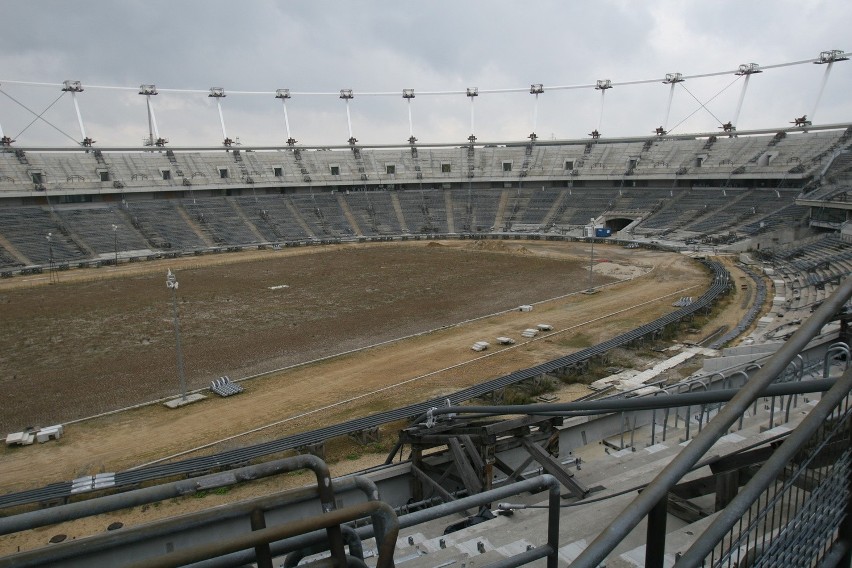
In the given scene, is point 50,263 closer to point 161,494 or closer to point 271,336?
point 271,336

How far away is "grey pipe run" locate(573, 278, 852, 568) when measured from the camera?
213cm

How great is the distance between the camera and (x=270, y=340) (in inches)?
1016

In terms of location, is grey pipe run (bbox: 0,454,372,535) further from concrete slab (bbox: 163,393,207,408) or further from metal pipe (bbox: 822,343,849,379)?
concrete slab (bbox: 163,393,207,408)

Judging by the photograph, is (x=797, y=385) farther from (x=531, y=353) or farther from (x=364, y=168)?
(x=364, y=168)

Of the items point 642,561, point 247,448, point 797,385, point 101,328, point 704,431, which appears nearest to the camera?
point 704,431

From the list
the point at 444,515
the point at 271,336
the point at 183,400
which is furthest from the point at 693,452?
the point at 271,336

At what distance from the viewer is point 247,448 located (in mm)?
14438

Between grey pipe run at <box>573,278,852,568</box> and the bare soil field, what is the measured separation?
12476 millimetres

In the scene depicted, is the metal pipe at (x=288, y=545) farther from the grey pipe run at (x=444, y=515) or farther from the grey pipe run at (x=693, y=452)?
the grey pipe run at (x=693, y=452)

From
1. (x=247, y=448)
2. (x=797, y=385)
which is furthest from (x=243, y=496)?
(x=797, y=385)

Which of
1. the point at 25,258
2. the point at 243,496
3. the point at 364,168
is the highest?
the point at 364,168

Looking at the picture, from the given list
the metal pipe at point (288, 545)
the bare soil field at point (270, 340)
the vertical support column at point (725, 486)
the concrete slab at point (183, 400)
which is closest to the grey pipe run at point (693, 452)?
the metal pipe at point (288, 545)

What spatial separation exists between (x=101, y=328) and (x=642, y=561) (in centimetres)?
3104

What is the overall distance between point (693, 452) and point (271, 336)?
84.5 ft
